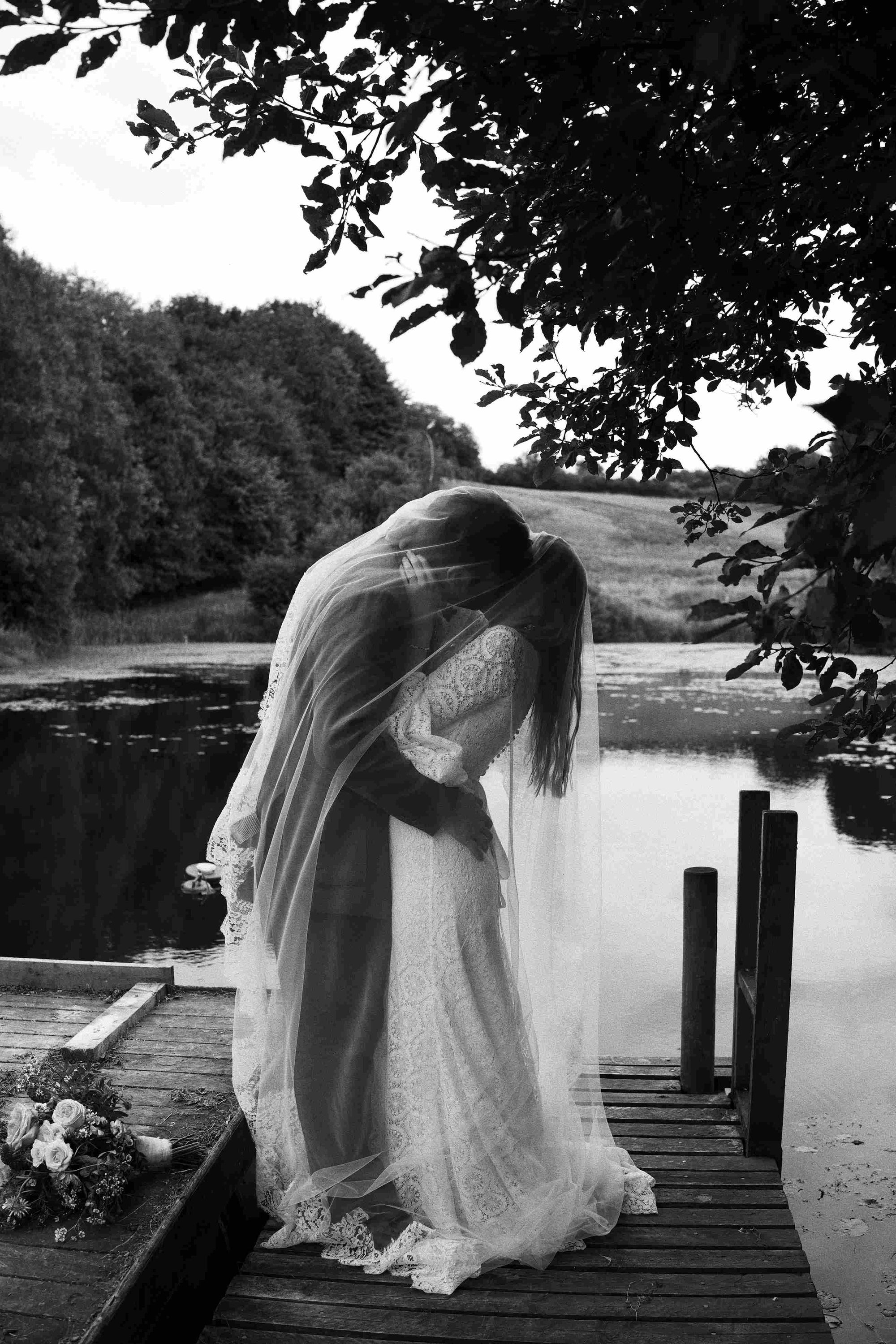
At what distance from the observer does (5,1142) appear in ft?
7.66

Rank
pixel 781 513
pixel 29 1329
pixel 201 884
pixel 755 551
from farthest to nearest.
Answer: pixel 201 884 → pixel 755 551 → pixel 29 1329 → pixel 781 513

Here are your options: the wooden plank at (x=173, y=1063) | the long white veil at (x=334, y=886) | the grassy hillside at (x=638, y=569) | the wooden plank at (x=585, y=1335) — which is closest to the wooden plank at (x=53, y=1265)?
the wooden plank at (x=585, y=1335)

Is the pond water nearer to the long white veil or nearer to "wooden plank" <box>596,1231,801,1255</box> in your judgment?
"wooden plank" <box>596,1231,801,1255</box>

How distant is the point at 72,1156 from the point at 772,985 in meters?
1.69

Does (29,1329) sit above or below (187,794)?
above

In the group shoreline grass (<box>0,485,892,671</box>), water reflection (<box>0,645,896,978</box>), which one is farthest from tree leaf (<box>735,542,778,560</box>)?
shoreline grass (<box>0,485,892,671</box>)

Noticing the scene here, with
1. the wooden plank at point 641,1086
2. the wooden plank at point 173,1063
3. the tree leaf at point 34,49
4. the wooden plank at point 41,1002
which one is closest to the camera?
the tree leaf at point 34,49

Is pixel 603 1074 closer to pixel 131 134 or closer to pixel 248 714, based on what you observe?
pixel 131 134

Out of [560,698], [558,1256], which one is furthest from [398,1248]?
[560,698]

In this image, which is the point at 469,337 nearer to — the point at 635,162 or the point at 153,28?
the point at 635,162

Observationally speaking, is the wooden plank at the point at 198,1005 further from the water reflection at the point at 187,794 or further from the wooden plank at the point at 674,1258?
the water reflection at the point at 187,794

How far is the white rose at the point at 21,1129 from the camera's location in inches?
91.0

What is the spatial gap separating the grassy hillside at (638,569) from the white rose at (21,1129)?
20374 millimetres

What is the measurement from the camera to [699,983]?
3.47m
